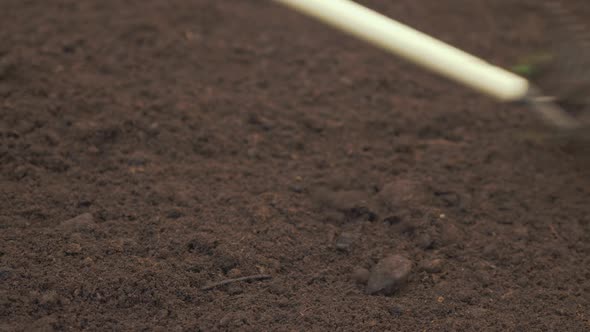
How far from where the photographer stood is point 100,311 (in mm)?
1862

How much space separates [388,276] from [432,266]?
151 millimetres

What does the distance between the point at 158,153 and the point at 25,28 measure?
1.02m

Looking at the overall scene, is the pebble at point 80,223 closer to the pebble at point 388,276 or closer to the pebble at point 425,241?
the pebble at point 388,276

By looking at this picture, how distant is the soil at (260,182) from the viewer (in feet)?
6.32

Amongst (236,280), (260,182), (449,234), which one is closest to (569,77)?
(449,234)

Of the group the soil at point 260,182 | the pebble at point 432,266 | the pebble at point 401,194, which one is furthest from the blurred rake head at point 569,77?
the pebble at point 432,266

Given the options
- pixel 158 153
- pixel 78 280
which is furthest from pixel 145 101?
pixel 78 280

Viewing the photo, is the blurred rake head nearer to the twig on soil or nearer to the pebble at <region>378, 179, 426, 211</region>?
the pebble at <region>378, 179, 426, 211</region>

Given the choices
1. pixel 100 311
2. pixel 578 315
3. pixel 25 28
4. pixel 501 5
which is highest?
pixel 501 5

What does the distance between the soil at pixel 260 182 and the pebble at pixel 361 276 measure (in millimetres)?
27

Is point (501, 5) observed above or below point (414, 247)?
above

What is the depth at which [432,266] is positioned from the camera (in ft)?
6.77

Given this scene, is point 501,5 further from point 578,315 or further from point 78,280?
point 78,280

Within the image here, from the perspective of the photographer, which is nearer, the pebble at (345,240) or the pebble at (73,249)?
the pebble at (73,249)
